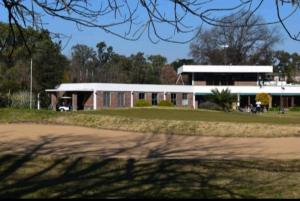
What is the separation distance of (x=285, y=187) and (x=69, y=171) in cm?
383

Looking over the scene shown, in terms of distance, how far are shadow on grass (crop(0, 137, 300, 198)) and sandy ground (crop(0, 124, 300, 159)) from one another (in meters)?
1.54

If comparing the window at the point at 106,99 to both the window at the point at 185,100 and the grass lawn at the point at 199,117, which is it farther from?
the grass lawn at the point at 199,117

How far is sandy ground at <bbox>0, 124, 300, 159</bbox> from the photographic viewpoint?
1514 centimetres

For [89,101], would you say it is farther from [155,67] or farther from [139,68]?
[155,67]

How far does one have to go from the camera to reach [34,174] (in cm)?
1095

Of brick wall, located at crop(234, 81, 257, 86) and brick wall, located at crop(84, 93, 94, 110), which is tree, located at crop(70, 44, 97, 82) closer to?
brick wall, located at crop(84, 93, 94, 110)

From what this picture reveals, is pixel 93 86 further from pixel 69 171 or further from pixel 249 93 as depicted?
pixel 69 171

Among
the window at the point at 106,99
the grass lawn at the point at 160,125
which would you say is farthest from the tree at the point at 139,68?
the grass lawn at the point at 160,125

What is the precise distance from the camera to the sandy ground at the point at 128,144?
15.1m

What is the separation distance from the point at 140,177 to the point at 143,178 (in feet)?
0.54

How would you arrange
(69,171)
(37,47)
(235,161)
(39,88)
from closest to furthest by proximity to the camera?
1. (37,47)
2. (69,171)
3. (235,161)
4. (39,88)

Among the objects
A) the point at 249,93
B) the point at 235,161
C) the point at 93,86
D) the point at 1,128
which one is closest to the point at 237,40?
the point at 249,93

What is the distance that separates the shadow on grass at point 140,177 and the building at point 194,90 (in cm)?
6391

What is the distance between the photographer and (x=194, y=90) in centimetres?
9019
